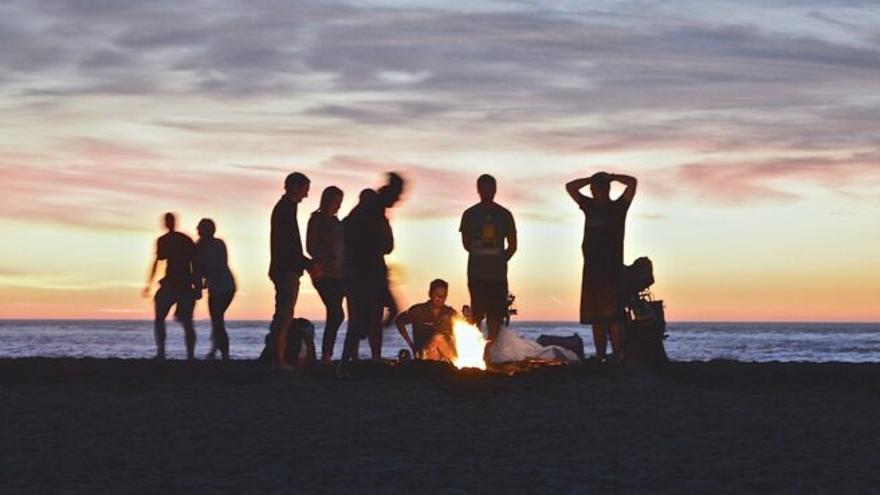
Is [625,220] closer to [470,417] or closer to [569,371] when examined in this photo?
[569,371]

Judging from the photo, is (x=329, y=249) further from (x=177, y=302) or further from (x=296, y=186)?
(x=177, y=302)

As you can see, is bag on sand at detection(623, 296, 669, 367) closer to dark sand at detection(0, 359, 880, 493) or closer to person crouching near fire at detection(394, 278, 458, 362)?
dark sand at detection(0, 359, 880, 493)

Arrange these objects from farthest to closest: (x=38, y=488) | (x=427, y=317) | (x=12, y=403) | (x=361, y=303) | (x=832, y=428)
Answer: (x=427, y=317) → (x=361, y=303) → (x=12, y=403) → (x=832, y=428) → (x=38, y=488)

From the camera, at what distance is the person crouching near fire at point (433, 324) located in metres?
17.0

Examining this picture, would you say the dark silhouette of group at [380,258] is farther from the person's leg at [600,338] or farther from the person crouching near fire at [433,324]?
the person crouching near fire at [433,324]

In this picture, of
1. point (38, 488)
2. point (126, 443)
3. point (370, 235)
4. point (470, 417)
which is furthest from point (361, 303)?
point (38, 488)

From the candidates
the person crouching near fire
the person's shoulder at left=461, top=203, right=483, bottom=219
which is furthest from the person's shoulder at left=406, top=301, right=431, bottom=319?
the person's shoulder at left=461, top=203, right=483, bottom=219

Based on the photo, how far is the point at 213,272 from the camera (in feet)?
59.4

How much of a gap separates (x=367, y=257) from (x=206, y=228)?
161 inches

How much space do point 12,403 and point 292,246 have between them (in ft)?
11.5

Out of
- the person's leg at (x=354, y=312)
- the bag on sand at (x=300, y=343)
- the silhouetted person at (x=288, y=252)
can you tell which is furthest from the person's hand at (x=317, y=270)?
the bag on sand at (x=300, y=343)

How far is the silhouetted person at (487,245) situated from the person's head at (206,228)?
4148 millimetres

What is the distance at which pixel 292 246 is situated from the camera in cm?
1530

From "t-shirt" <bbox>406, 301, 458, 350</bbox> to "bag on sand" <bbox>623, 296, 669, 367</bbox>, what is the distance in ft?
6.97
